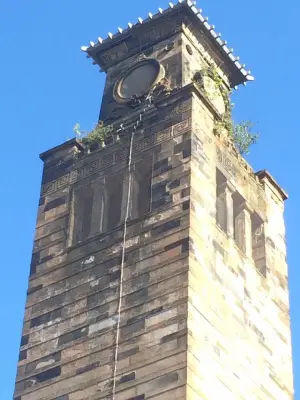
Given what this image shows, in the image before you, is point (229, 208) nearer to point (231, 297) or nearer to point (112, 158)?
point (231, 297)

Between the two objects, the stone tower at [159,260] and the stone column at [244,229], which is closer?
the stone tower at [159,260]

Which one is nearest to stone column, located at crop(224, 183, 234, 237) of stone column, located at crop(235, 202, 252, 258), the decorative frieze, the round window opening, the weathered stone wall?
the weathered stone wall

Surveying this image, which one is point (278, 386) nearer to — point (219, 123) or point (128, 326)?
point (128, 326)

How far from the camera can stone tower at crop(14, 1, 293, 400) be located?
80.8 ft

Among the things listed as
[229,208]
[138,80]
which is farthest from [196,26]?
[229,208]

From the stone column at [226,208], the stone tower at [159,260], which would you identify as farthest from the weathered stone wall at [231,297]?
the stone column at [226,208]

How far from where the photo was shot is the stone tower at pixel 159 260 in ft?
80.8

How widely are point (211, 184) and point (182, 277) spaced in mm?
3410

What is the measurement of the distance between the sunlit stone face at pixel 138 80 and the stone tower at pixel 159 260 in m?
0.04

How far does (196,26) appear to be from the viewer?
3322 centimetres

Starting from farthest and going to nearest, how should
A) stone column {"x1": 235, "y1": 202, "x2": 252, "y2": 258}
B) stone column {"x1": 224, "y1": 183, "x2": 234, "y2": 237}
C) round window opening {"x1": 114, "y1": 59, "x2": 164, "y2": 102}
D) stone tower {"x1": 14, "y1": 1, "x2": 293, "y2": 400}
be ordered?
1. round window opening {"x1": 114, "y1": 59, "x2": 164, "y2": 102}
2. stone column {"x1": 235, "y1": 202, "x2": 252, "y2": 258}
3. stone column {"x1": 224, "y1": 183, "x2": 234, "y2": 237}
4. stone tower {"x1": 14, "y1": 1, "x2": 293, "y2": 400}

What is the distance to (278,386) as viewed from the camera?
26.8m

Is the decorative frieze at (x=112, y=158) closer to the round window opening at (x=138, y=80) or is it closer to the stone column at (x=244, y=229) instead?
the stone column at (x=244, y=229)

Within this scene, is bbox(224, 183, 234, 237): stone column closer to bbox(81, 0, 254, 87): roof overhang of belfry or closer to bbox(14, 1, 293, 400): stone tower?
bbox(14, 1, 293, 400): stone tower
